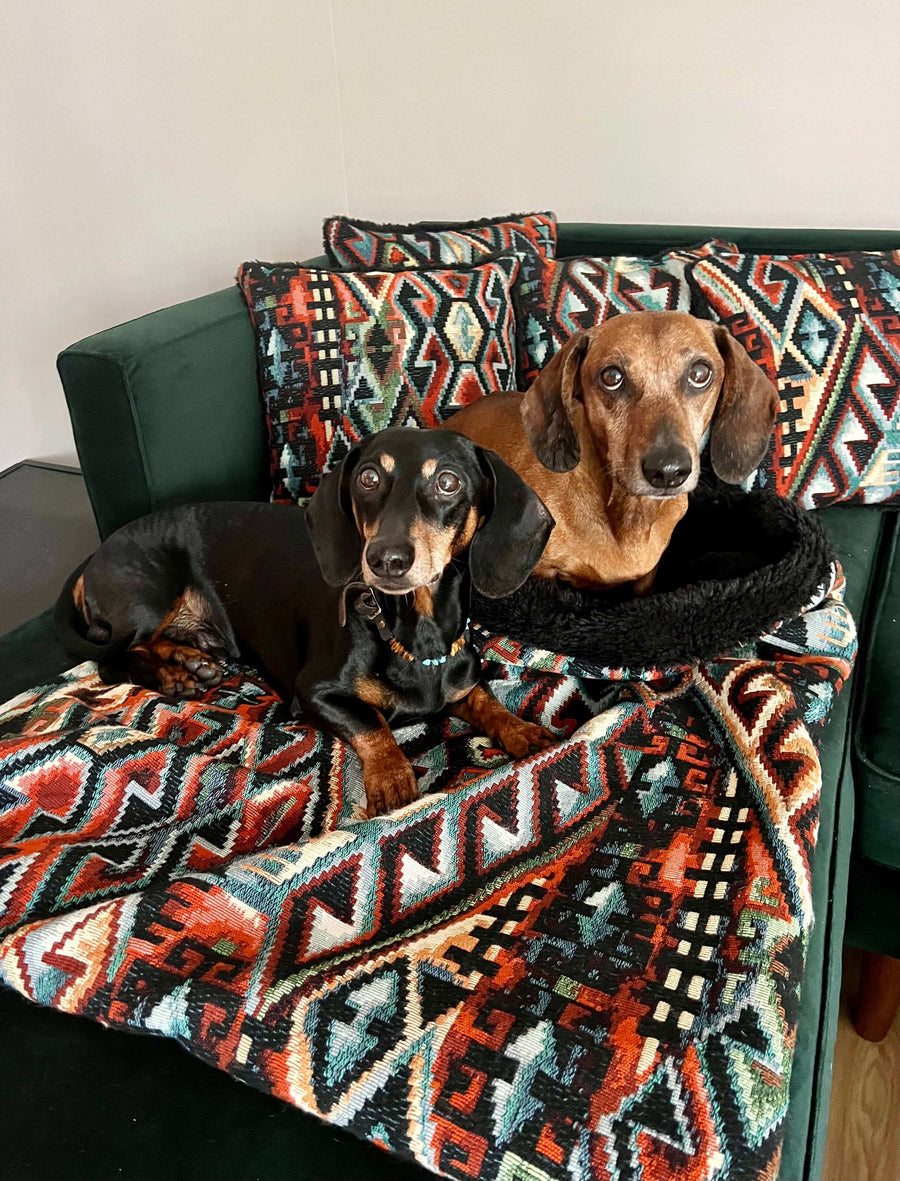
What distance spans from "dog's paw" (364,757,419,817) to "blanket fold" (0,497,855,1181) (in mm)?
39

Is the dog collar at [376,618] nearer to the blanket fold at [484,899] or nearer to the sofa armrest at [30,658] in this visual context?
the blanket fold at [484,899]

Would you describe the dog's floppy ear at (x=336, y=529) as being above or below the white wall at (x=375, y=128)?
below

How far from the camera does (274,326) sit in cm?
205

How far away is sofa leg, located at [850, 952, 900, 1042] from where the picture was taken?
5.27 feet

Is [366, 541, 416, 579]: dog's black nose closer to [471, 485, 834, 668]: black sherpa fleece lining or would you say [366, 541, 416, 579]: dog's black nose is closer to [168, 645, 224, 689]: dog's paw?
[471, 485, 834, 668]: black sherpa fleece lining

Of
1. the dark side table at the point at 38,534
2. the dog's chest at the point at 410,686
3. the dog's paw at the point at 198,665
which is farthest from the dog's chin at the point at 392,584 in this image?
the dark side table at the point at 38,534

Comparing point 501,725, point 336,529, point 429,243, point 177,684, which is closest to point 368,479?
point 336,529

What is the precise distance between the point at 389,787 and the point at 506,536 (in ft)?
1.48

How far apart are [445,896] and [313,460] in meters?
1.22

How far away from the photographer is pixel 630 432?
160 centimetres

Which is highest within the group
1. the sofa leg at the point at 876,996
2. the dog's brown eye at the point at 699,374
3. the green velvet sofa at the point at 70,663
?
the dog's brown eye at the point at 699,374

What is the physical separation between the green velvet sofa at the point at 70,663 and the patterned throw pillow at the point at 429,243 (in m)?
0.20

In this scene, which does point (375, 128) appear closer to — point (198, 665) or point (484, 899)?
point (198, 665)

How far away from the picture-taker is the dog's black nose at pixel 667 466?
4.93 ft
